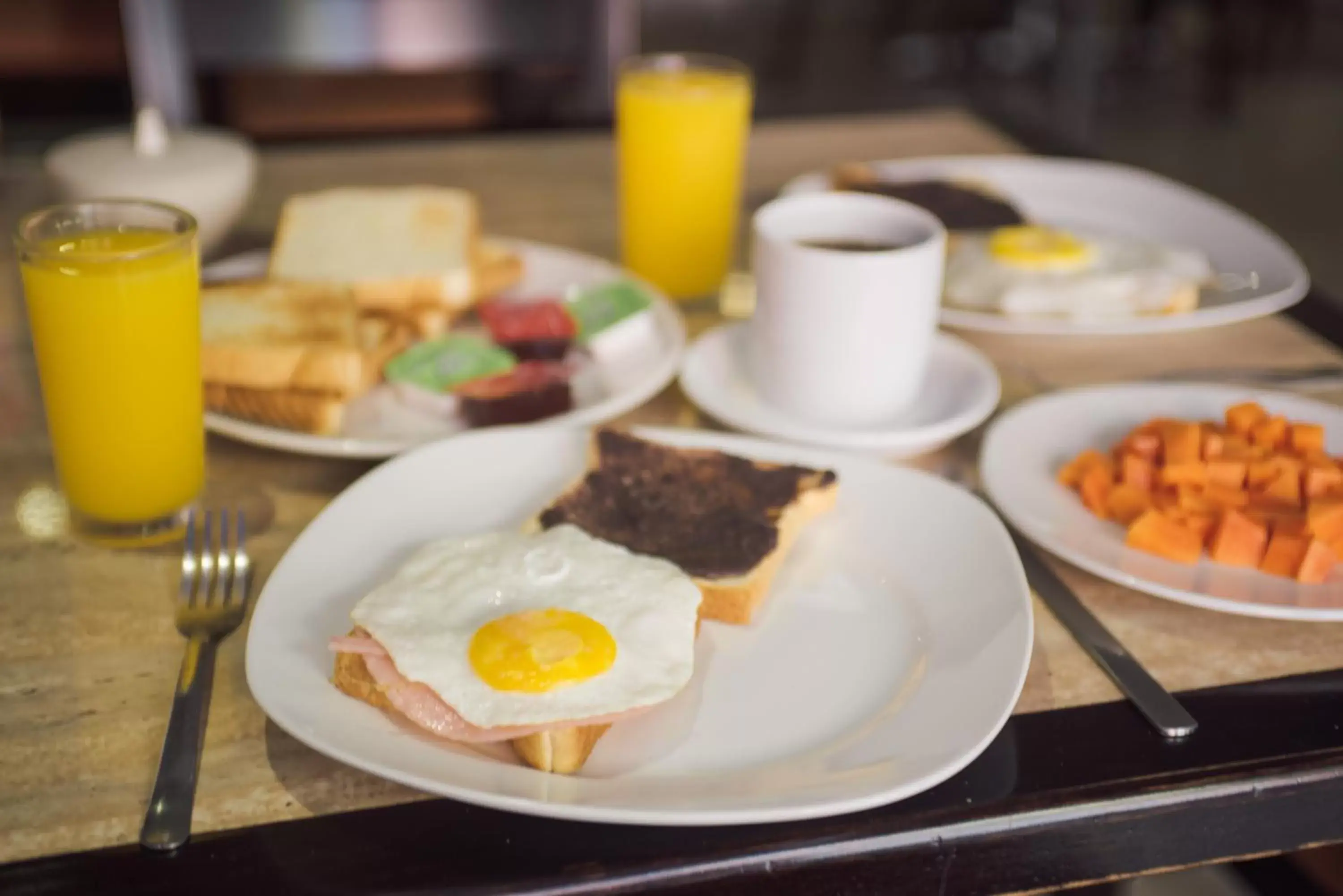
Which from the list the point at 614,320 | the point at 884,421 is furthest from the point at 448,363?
the point at 884,421

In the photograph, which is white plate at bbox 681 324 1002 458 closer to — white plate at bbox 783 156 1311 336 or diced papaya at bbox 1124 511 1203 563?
white plate at bbox 783 156 1311 336

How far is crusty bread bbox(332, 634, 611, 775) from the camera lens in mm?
750

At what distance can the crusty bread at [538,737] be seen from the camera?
2.46ft

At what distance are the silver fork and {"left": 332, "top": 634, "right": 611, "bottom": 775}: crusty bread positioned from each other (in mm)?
101

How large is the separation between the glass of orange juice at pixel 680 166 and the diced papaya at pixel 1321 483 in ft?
2.67

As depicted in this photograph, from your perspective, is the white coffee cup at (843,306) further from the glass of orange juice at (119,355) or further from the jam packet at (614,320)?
the glass of orange juice at (119,355)

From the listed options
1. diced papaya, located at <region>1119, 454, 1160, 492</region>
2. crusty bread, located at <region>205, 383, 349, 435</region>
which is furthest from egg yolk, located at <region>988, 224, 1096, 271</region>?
crusty bread, located at <region>205, 383, 349, 435</region>

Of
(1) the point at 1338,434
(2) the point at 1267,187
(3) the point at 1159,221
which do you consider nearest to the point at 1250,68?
(2) the point at 1267,187

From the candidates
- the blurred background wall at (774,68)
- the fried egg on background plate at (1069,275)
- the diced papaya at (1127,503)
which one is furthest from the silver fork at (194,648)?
the blurred background wall at (774,68)

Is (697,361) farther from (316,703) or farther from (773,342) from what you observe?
(316,703)

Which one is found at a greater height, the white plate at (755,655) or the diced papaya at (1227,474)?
the diced papaya at (1227,474)

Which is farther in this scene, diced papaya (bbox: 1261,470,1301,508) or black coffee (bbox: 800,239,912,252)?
black coffee (bbox: 800,239,912,252)

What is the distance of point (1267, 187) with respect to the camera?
16.8 ft

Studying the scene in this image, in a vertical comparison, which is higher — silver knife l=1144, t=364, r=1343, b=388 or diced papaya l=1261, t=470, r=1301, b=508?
diced papaya l=1261, t=470, r=1301, b=508
